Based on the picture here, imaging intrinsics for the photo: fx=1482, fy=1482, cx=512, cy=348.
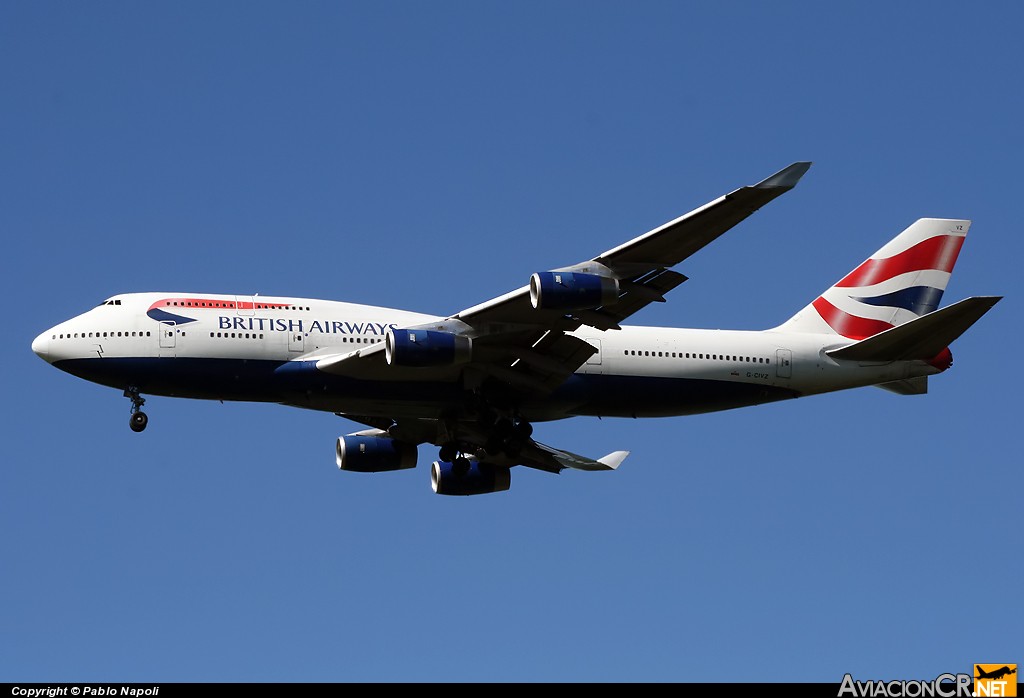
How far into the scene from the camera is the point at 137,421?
4322cm

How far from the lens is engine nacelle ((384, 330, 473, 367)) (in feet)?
131

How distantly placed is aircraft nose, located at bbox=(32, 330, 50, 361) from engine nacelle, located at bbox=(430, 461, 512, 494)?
43.8ft

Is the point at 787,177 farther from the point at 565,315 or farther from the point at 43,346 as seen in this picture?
the point at 43,346

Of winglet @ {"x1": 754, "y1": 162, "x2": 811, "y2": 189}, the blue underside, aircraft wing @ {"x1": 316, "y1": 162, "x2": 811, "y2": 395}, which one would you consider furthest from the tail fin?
winglet @ {"x1": 754, "y1": 162, "x2": 811, "y2": 189}

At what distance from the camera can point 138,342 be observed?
4225cm

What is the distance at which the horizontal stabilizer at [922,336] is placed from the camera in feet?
134

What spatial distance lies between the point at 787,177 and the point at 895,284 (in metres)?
16.5

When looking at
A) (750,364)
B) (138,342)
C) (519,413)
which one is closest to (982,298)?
(750,364)

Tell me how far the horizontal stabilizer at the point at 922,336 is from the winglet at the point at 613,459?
26.4 feet

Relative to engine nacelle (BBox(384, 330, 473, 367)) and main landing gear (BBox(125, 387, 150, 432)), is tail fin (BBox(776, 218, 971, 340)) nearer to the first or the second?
engine nacelle (BBox(384, 330, 473, 367))

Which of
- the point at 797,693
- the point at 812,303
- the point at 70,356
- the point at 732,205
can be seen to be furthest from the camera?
the point at 812,303

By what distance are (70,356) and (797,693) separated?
23.2m

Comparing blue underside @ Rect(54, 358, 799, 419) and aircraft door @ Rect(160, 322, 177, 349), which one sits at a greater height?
aircraft door @ Rect(160, 322, 177, 349)

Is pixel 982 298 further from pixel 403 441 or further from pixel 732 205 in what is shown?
pixel 403 441
